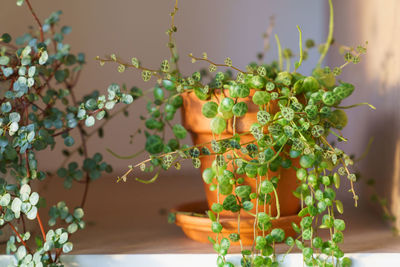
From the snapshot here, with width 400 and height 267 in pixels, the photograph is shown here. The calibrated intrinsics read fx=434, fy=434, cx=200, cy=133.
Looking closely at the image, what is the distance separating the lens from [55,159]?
159 cm

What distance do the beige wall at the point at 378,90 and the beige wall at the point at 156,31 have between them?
355 mm

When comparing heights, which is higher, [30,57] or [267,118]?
[30,57]

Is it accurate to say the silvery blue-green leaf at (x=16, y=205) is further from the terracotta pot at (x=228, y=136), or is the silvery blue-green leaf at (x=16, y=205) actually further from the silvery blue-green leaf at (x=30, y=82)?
the terracotta pot at (x=228, y=136)

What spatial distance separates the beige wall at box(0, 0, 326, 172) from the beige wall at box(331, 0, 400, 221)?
35 cm

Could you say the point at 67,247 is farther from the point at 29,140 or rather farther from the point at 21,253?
the point at 29,140

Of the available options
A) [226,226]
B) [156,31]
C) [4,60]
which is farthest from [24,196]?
[156,31]

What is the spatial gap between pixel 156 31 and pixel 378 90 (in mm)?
854

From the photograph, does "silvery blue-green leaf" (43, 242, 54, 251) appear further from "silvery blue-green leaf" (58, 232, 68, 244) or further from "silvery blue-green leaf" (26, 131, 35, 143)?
"silvery blue-green leaf" (26, 131, 35, 143)

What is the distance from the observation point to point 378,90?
104cm

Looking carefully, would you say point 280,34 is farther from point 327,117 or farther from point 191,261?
point 191,261

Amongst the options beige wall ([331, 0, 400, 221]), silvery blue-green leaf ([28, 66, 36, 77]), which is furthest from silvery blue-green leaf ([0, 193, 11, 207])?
beige wall ([331, 0, 400, 221])

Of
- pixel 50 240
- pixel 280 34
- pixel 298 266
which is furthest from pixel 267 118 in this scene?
pixel 280 34

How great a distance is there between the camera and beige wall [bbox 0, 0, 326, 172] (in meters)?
1.57

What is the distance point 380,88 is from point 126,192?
81cm
